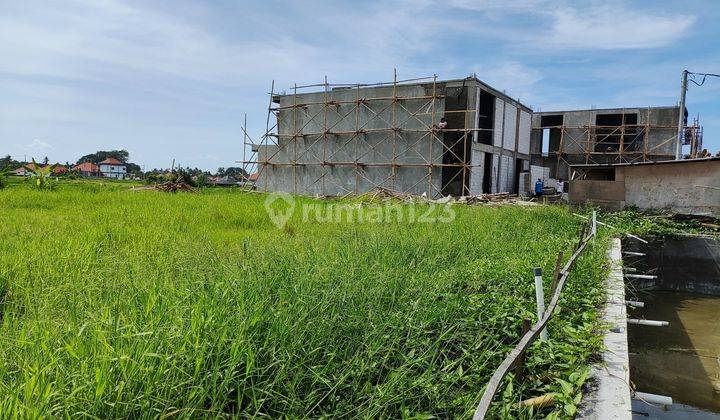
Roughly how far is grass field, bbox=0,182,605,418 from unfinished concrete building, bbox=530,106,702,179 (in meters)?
22.2

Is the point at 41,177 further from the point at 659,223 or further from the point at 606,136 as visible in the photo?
the point at 606,136

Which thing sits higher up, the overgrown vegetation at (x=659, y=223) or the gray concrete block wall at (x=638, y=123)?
the gray concrete block wall at (x=638, y=123)

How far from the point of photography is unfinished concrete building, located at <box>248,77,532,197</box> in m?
18.4

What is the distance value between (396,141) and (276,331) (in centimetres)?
1709

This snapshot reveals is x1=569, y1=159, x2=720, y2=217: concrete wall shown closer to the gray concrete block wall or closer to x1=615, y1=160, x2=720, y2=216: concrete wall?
x1=615, y1=160, x2=720, y2=216: concrete wall

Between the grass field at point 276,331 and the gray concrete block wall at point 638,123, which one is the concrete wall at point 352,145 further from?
the grass field at point 276,331

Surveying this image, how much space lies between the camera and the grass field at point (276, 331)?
1994 millimetres

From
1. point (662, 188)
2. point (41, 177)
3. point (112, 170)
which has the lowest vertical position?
point (41, 177)

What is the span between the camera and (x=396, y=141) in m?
19.1

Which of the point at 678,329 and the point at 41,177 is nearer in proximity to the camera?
the point at 678,329

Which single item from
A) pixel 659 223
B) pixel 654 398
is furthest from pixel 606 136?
pixel 654 398

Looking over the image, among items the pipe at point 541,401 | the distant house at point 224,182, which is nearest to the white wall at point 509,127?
the distant house at point 224,182

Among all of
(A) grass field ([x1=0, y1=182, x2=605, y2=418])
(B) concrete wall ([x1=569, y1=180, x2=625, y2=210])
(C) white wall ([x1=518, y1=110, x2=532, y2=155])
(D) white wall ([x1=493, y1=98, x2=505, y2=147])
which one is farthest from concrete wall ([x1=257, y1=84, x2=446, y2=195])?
(A) grass field ([x1=0, y1=182, x2=605, y2=418])

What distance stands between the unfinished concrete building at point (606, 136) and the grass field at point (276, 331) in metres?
22.2
